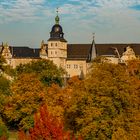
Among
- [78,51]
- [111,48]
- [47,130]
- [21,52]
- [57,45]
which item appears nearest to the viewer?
[47,130]

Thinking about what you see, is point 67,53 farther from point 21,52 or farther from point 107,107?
point 107,107

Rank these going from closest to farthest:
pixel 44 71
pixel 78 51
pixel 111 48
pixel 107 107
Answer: pixel 107 107, pixel 44 71, pixel 111 48, pixel 78 51

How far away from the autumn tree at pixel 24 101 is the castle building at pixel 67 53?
54.9 m

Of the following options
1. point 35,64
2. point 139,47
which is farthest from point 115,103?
point 139,47

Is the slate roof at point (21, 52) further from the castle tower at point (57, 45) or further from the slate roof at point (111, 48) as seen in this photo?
the slate roof at point (111, 48)

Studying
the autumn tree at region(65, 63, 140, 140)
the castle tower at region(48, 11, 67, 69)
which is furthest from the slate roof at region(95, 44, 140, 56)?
the autumn tree at region(65, 63, 140, 140)

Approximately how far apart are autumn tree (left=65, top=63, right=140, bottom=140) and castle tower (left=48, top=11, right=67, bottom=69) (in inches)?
2761

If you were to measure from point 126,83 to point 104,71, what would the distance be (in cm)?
180

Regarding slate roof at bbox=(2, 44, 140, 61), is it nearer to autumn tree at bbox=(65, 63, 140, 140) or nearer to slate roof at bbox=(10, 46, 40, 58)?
slate roof at bbox=(10, 46, 40, 58)

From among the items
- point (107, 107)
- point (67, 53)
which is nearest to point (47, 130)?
point (107, 107)

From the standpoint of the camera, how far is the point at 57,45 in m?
104

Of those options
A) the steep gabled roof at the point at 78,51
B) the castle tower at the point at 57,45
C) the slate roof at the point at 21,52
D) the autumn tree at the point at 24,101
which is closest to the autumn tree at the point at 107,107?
the autumn tree at the point at 24,101

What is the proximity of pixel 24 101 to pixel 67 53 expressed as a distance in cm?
6404

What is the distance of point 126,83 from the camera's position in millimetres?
33188
